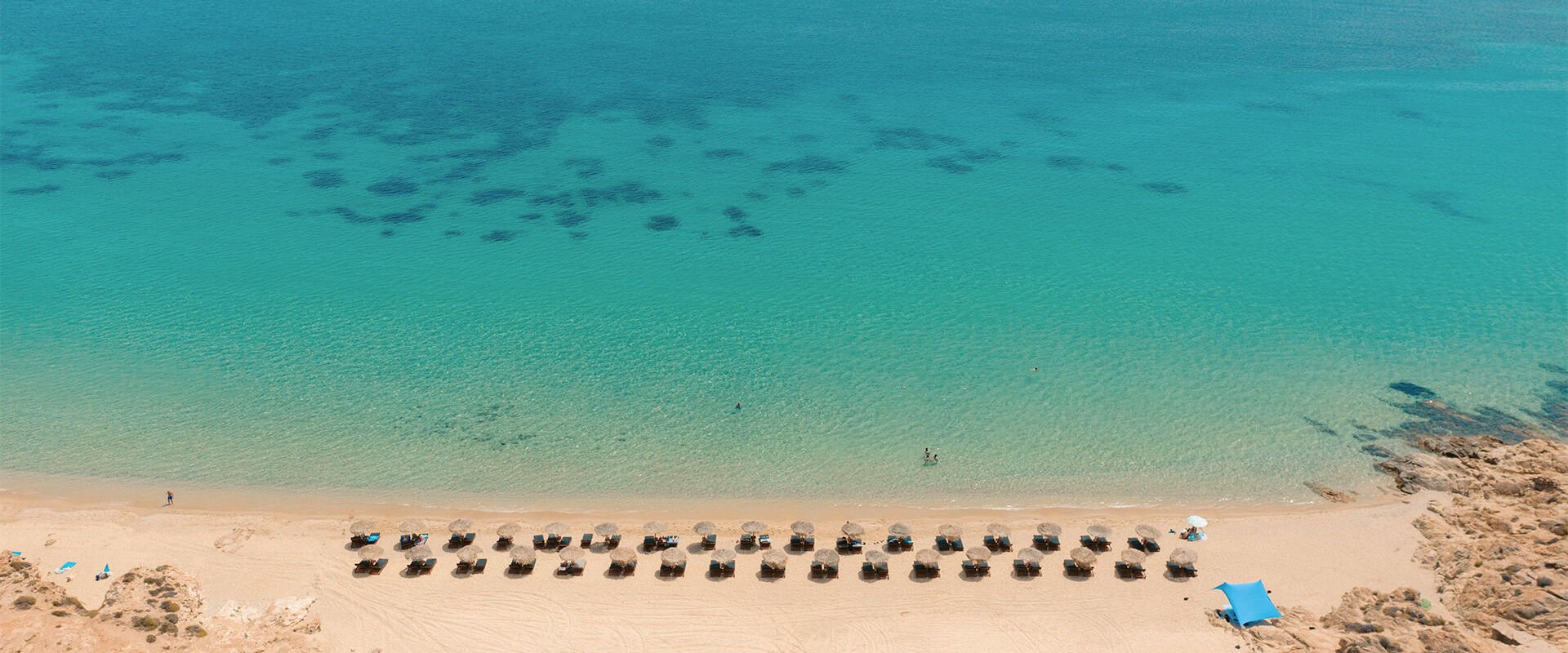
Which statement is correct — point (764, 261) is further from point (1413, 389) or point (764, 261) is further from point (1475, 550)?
point (1475, 550)

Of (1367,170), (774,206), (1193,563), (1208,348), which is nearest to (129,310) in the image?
(774,206)

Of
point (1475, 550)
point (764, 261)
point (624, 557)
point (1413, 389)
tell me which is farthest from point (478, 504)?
point (1413, 389)

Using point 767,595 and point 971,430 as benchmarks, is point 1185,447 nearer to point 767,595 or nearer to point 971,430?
point 971,430

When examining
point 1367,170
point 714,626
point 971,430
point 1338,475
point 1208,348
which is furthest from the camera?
point 1367,170

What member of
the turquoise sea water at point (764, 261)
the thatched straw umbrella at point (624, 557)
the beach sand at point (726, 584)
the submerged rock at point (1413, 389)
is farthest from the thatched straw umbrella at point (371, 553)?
the submerged rock at point (1413, 389)

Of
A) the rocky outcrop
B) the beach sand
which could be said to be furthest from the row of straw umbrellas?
the rocky outcrop

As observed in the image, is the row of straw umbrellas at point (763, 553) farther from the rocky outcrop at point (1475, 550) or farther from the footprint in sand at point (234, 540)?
the rocky outcrop at point (1475, 550)

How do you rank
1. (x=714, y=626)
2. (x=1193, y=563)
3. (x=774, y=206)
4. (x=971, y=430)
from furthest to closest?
(x=774, y=206)
(x=971, y=430)
(x=1193, y=563)
(x=714, y=626)
